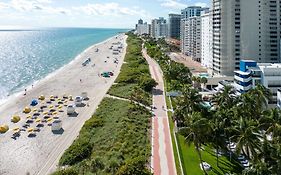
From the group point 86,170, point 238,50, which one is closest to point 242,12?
point 238,50

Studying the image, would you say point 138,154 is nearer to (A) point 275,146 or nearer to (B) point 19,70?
(A) point 275,146

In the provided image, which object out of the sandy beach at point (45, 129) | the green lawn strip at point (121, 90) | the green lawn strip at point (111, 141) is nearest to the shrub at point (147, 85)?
the green lawn strip at point (121, 90)

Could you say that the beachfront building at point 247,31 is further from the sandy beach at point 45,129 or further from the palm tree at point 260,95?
the palm tree at point 260,95

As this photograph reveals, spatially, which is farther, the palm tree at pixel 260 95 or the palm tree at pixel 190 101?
the palm tree at pixel 260 95

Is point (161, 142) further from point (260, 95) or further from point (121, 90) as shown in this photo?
point (121, 90)

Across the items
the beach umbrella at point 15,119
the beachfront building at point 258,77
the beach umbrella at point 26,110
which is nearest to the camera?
the beach umbrella at point 15,119

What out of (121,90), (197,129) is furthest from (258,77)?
(121,90)
